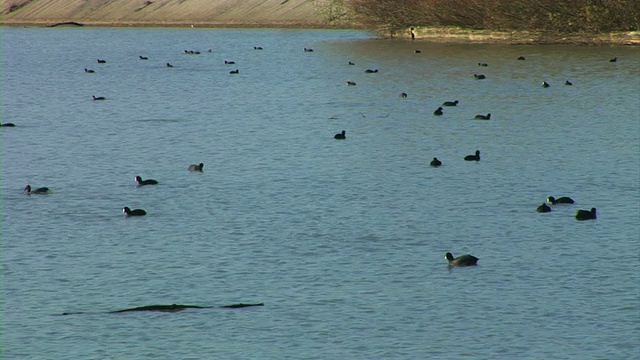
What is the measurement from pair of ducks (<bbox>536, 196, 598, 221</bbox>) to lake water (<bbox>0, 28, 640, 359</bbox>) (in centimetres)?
22

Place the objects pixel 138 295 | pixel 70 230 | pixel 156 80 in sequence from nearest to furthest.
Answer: pixel 138 295 → pixel 70 230 → pixel 156 80

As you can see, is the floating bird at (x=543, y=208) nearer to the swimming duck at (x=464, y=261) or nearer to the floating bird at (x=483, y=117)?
the swimming duck at (x=464, y=261)

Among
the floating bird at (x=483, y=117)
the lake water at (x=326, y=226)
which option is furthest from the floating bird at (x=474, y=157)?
the floating bird at (x=483, y=117)

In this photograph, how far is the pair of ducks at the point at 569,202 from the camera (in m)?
21.1

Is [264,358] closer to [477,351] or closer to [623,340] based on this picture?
[477,351]

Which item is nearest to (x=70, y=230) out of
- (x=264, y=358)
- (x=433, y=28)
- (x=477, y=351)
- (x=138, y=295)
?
(x=138, y=295)

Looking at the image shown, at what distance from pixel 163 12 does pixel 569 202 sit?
338 feet

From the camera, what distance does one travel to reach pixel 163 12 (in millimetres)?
121875

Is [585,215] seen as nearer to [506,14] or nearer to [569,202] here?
[569,202]

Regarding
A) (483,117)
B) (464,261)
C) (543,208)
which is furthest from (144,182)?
(483,117)

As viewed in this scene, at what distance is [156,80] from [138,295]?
40.2m

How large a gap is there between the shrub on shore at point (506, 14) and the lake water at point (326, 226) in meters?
22.9

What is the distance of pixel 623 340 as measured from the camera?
14359 mm

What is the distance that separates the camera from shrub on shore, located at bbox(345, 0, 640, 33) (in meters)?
68.1
